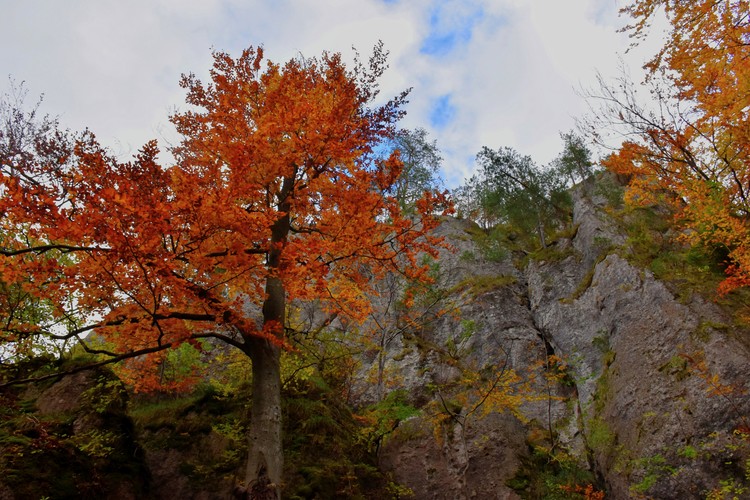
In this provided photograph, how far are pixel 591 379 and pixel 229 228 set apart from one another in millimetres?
15710

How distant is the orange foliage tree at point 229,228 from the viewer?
5539 millimetres

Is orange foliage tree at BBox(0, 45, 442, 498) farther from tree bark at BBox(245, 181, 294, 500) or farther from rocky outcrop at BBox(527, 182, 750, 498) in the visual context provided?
rocky outcrop at BBox(527, 182, 750, 498)

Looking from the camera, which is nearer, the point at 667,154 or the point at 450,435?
the point at 667,154

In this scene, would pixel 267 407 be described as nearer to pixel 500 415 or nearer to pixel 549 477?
pixel 549 477

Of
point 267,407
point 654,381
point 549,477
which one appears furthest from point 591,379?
point 267,407

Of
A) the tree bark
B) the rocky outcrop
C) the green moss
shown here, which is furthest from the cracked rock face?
the tree bark

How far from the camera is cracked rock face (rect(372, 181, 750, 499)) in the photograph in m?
10.5

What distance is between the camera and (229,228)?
22.4 ft

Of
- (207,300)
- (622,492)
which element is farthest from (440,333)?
(207,300)

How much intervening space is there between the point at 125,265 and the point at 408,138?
86.3 feet

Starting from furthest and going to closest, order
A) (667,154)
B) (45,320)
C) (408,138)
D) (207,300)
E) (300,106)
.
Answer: (408,138), (667,154), (300,106), (45,320), (207,300)

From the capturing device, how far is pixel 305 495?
9.60m

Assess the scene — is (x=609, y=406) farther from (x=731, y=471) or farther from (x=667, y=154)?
(x=667, y=154)

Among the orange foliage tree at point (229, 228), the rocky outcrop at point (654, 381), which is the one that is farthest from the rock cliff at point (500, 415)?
the orange foliage tree at point (229, 228)
